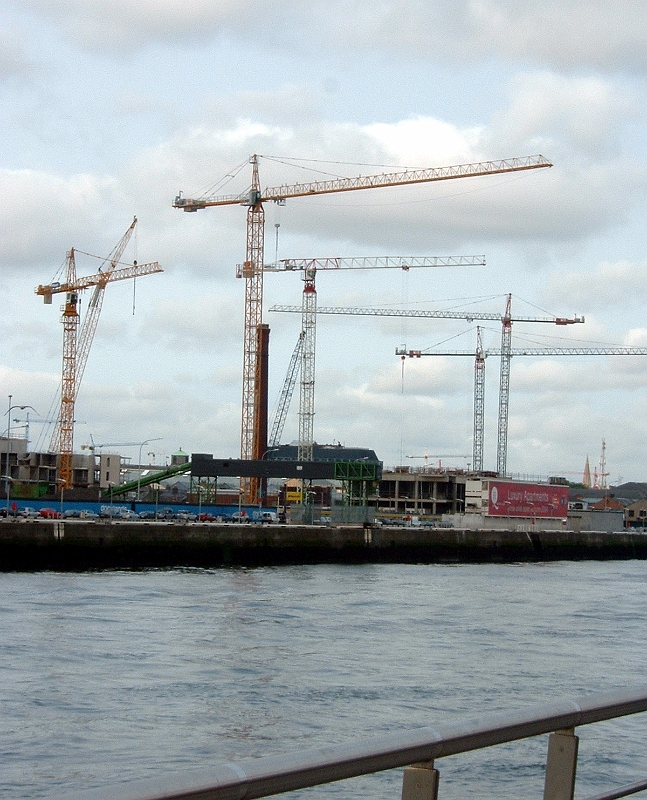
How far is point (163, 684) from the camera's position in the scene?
77.6ft

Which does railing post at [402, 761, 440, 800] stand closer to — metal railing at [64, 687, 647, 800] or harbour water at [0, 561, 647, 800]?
metal railing at [64, 687, 647, 800]

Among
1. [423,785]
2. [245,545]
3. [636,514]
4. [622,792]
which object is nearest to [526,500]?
[245,545]

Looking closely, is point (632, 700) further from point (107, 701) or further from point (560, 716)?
point (107, 701)

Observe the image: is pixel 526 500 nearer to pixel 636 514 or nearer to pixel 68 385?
pixel 68 385

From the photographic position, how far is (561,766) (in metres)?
4.76

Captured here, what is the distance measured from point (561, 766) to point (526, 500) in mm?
97336

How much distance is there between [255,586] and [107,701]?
96.4 ft

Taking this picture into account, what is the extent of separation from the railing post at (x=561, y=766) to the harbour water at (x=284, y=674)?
87.5 inches

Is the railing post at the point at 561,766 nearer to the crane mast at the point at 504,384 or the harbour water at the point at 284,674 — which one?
the harbour water at the point at 284,674

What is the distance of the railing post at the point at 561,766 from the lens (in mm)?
4711

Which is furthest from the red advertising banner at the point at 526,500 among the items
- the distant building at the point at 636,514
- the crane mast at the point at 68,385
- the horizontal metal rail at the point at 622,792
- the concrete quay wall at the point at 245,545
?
the horizontal metal rail at the point at 622,792

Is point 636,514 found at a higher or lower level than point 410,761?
lower

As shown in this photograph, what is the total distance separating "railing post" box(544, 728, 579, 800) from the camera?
15.5ft

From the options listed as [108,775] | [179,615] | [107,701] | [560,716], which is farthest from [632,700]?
[179,615]
